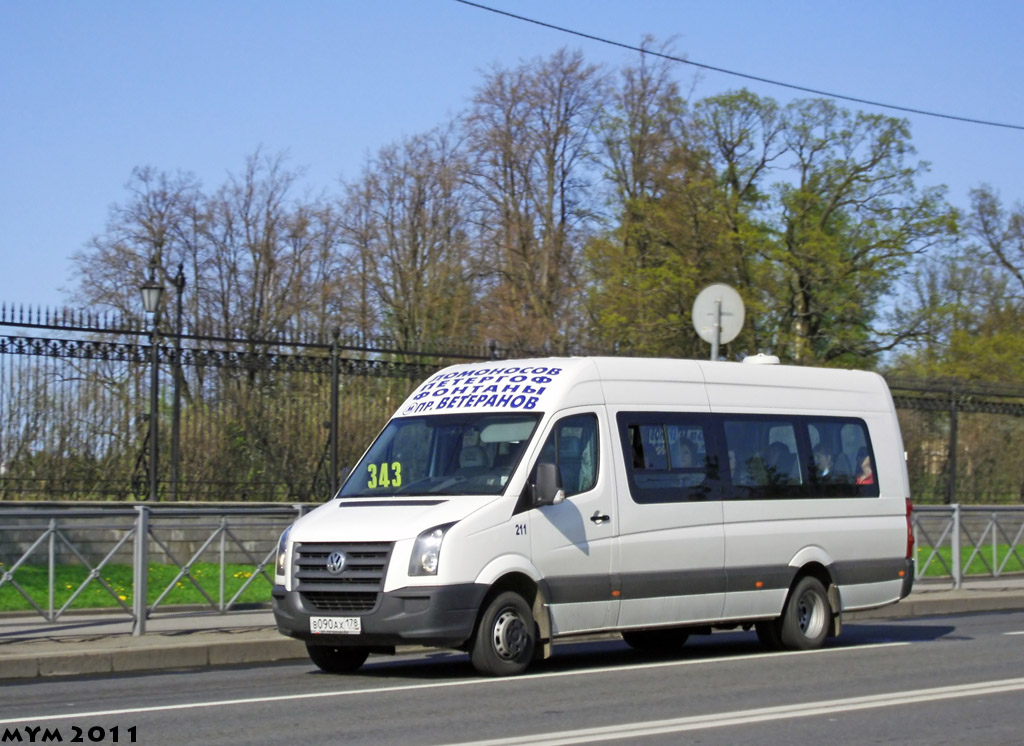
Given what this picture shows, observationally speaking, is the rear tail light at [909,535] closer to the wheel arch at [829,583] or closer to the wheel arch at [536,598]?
the wheel arch at [829,583]

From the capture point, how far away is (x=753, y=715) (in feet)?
28.3

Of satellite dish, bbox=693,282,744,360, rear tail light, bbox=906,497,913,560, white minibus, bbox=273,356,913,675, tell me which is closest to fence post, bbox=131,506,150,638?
white minibus, bbox=273,356,913,675

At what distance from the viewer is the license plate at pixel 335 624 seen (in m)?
10.2

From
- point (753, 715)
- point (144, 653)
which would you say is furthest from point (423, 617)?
point (144, 653)

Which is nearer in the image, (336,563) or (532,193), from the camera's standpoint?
(336,563)

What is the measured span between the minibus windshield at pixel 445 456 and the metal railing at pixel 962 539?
10071 millimetres

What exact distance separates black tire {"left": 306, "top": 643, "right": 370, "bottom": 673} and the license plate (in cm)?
70

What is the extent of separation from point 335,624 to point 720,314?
288 inches

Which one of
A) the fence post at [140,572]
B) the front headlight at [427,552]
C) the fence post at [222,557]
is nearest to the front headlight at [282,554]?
the front headlight at [427,552]

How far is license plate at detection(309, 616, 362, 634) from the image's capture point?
33.4 ft

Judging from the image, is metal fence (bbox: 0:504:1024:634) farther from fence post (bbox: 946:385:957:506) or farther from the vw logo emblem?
fence post (bbox: 946:385:957:506)

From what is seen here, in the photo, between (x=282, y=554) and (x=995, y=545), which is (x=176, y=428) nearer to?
(x=282, y=554)

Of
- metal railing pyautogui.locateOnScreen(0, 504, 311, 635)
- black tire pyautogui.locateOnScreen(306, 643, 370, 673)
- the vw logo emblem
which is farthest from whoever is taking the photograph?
metal railing pyautogui.locateOnScreen(0, 504, 311, 635)

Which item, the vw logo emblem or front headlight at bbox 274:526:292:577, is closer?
the vw logo emblem
